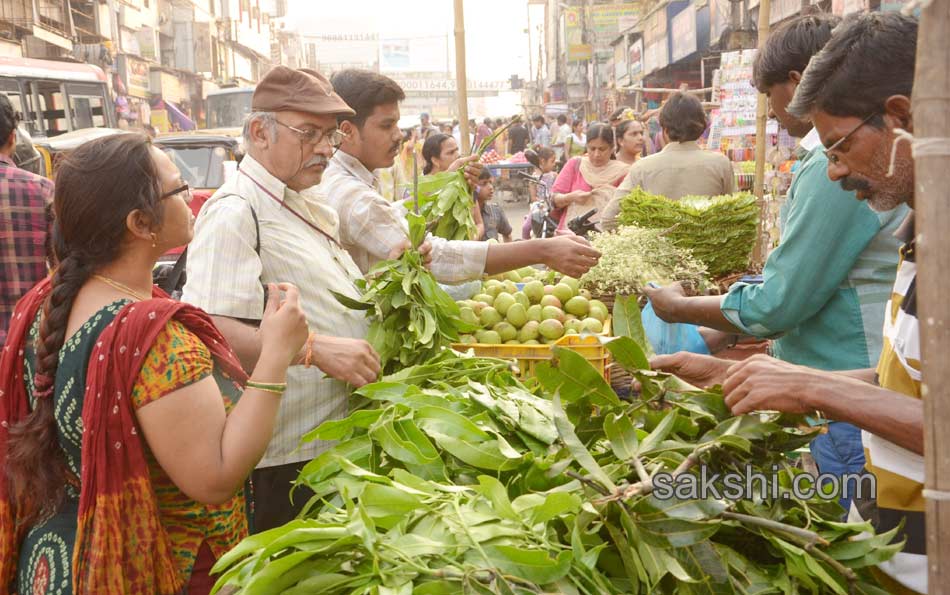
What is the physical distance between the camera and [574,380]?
1905 millimetres

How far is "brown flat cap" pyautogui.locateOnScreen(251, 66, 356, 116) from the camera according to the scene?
2736mm

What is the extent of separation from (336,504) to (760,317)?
1422mm

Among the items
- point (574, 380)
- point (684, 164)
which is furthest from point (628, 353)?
point (684, 164)

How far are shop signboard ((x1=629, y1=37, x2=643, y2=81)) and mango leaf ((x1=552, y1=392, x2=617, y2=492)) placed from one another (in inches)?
1090

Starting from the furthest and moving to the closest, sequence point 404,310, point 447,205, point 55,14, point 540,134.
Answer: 1. point 55,14
2. point 540,134
3. point 447,205
4. point 404,310

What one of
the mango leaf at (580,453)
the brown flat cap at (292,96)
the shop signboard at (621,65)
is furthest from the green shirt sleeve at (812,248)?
the shop signboard at (621,65)

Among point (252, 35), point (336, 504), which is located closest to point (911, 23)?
point (336, 504)

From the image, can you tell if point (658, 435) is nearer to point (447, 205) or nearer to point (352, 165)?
point (352, 165)

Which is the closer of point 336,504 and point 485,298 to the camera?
point 336,504

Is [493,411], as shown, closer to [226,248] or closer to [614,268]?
[226,248]

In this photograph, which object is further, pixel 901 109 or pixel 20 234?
pixel 20 234

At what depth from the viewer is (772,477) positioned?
64.4 inches

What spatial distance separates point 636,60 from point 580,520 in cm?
→ 2960

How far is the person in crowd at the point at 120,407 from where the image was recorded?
6.05 feet
